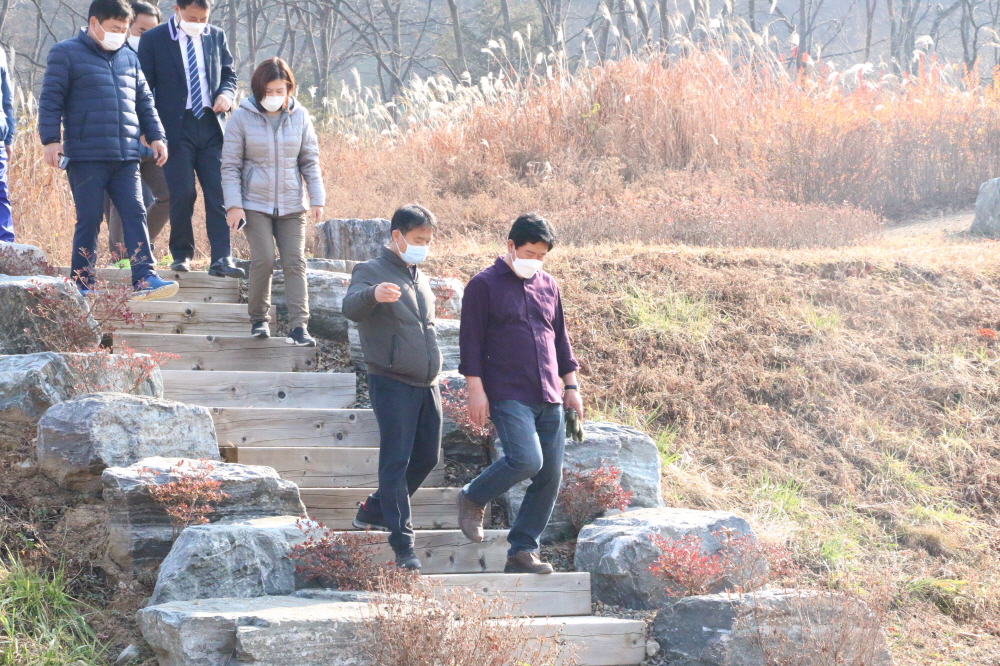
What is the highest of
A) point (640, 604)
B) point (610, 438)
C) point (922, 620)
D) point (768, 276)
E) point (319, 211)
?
point (319, 211)

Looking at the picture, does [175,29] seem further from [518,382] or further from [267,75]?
[518,382]

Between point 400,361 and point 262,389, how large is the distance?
1899 mm

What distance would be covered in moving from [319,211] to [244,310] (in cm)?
95

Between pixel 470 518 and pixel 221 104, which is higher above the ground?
pixel 221 104

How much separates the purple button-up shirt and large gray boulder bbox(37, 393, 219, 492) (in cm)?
138

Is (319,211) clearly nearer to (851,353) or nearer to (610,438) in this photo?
(610,438)

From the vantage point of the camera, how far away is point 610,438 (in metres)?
5.23

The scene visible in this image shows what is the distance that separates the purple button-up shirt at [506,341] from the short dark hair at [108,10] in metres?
3.16

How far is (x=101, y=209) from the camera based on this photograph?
19.6 feet

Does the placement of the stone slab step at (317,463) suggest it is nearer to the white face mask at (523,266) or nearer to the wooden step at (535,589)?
the wooden step at (535,589)

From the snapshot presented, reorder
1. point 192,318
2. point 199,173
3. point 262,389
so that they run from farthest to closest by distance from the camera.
Answer: point 199,173 < point 192,318 < point 262,389

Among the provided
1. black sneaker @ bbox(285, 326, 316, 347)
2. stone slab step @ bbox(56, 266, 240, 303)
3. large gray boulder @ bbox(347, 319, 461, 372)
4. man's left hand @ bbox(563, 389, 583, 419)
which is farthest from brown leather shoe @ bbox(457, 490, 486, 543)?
stone slab step @ bbox(56, 266, 240, 303)

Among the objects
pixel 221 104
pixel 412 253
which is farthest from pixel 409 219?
pixel 221 104

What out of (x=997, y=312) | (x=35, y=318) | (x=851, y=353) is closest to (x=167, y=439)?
(x=35, y=318)
